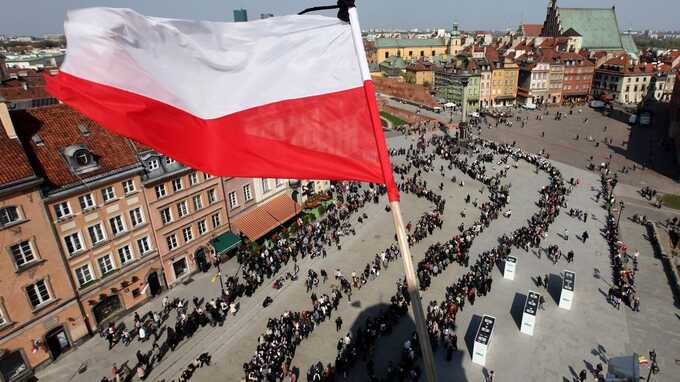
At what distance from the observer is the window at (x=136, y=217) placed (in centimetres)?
2597

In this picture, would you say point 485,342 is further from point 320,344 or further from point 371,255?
point 371,255

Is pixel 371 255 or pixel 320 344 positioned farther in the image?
pixel 371 255

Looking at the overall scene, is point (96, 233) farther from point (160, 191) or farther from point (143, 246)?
point (160, 191)

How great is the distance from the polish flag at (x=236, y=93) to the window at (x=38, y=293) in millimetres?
20155

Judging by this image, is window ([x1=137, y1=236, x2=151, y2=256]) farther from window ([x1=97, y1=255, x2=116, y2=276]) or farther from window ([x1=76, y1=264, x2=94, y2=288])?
window ([x1=76, y1=264, x2=94, y2=288])

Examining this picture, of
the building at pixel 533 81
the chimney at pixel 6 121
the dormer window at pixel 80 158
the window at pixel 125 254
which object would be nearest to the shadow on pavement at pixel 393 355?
the window at pixel 125 254

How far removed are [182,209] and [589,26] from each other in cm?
12876

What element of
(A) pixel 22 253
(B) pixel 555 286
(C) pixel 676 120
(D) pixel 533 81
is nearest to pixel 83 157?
(A) pixel 22 253

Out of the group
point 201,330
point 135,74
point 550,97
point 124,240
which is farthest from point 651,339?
point 550,97

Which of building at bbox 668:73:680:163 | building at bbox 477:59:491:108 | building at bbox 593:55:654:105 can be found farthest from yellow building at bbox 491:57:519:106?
building at bbox 668:73:680:163

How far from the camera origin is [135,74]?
6.08 meters

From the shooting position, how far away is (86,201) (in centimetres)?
2353

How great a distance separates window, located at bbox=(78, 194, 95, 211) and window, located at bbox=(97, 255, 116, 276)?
3.21 metres

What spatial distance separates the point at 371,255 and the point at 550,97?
75512 millimetres
